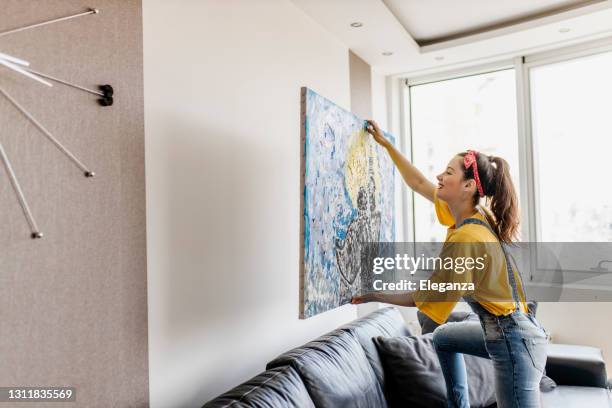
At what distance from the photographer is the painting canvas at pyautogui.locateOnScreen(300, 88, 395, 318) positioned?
71.7 inches

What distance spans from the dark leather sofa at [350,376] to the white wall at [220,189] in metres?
0.25

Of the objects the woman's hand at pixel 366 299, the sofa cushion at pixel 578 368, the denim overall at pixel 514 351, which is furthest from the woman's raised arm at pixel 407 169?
the sofa cushion at pixel 578 368

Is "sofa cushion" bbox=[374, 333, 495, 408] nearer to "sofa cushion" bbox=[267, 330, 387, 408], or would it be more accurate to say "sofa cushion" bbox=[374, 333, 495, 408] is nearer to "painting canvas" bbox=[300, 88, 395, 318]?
"sofa cushion" bbox=[267, 330, 387, 408]

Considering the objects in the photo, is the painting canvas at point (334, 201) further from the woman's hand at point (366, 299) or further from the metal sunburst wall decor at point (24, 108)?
the metal sunburst wall decor at point (24, 108)

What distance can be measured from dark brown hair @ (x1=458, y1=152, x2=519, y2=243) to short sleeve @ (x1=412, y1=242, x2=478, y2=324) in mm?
250

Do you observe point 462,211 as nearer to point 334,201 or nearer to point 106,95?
point 334,201

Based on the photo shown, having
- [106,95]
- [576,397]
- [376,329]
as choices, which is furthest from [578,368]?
[106,95]

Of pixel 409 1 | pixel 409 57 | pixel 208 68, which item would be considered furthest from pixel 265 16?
pixel 409 57

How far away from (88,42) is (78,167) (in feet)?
1.24

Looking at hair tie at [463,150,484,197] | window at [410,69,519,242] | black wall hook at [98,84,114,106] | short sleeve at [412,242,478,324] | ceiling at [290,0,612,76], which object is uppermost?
ceiling at [290,0,612,76]

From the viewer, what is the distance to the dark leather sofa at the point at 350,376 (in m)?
1.57

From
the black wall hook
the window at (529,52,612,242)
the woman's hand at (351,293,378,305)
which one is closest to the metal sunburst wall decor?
→ the black wall hook

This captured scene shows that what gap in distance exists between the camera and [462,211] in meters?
1.86

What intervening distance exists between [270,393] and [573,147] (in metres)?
2.98
